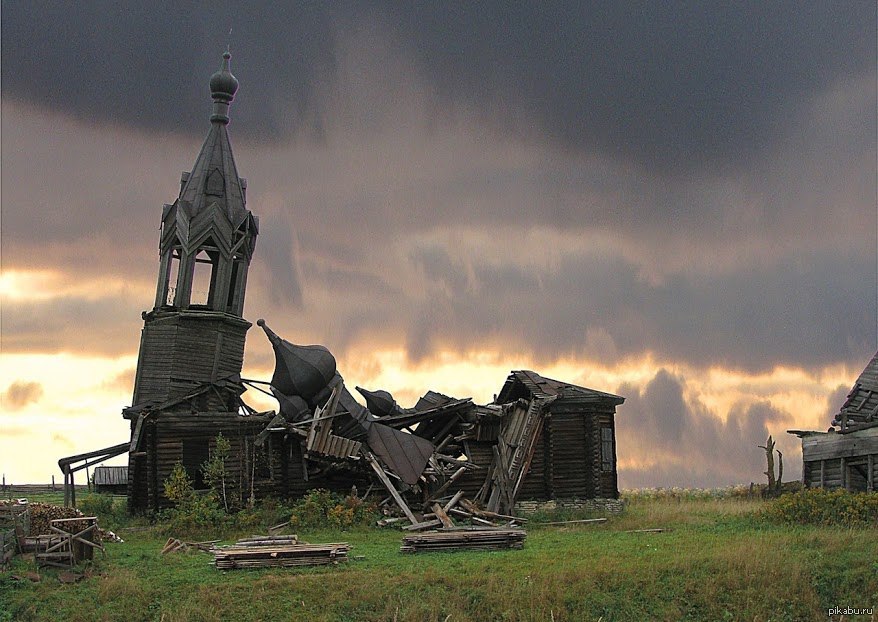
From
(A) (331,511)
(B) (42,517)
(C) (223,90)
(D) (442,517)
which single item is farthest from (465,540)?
(C) (223,90)

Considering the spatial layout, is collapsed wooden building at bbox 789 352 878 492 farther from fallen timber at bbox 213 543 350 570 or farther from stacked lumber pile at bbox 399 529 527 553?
fallen timber at bbox 213 543 350 570

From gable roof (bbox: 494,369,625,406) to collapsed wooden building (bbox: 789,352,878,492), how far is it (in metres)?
7.30

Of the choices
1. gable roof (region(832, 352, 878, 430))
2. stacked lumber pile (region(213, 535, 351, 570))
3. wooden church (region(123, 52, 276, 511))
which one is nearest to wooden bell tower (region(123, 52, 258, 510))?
wooden church (region(123, 52, 276, 511))

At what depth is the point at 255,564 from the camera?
25.7 meters

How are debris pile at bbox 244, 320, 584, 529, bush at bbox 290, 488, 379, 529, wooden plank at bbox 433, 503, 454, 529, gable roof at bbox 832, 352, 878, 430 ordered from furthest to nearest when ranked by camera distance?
1. gable roof at bbox 832, 352, 878, 430
2. debris pile at bbox 244, 320, 584, 529
3. bush at bbox 290, 488, 379, 529
4. wooden plank at bbox 433, 503, 454, 529

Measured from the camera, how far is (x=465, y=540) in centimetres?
2903

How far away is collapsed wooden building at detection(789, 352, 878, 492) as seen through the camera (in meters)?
35.9

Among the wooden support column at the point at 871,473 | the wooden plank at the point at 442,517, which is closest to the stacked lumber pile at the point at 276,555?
the wooden plank at the point at 442,517

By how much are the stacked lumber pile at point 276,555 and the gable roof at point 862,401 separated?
24038 mm

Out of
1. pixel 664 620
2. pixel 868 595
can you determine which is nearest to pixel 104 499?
pixel 664 620

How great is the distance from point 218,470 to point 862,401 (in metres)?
25.7

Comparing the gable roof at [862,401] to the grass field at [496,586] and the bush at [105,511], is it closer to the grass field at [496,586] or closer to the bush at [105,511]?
the grass field at [496,586]

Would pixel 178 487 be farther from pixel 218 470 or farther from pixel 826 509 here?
pixel 826 509

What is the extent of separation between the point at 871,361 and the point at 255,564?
92.5ft
